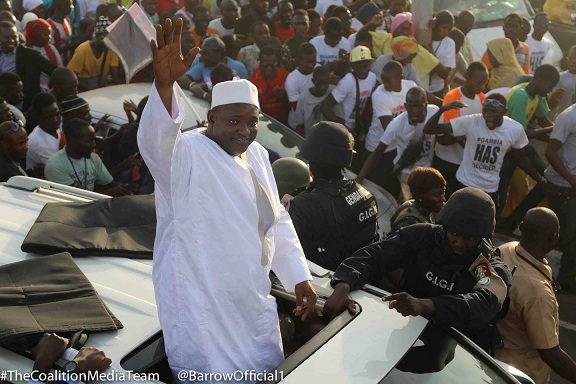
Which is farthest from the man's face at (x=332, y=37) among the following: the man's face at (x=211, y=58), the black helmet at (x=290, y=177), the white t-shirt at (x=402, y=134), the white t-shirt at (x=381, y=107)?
the black helmet at (x=290, y=177)

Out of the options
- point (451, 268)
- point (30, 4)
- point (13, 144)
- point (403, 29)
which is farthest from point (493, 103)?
point (30, 4)

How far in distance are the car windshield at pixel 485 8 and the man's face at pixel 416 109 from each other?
15.7ft

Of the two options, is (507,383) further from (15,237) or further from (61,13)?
(61,13)

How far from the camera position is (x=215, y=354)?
10.2 ft

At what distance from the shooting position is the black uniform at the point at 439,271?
364cm

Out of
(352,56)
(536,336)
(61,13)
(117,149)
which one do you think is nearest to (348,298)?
(536,336)

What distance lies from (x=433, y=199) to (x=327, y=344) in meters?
2.26

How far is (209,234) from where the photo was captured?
3.13 meters

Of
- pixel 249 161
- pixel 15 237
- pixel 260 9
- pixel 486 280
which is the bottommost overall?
pixel 260 9

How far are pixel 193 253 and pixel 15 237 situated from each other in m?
1.13

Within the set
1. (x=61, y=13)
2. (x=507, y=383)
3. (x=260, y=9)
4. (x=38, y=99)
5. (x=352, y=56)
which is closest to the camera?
(x=507, y=383)

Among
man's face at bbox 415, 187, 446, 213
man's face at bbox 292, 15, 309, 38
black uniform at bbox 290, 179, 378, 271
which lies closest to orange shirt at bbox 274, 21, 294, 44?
man's face at bbox 292, 15, 309, 38

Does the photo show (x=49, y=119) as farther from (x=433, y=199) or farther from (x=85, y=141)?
(x=433, y=199)

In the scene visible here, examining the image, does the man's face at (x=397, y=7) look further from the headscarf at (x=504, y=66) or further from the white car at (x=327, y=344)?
the white car at (x=327, y=344)
